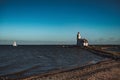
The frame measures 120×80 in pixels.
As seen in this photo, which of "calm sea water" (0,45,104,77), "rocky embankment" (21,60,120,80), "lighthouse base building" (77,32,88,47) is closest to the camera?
"rocky embankment" (21,60,120,80)

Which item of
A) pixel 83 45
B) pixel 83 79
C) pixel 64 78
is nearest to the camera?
pixel 83 79

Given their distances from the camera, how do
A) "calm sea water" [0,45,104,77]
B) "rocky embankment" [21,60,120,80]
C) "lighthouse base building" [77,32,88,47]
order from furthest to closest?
"lighthouse base building" [77,32,88,47]
"calm sea water" [0,45,104,77]
"rocky embankment" [21,60,120,80]

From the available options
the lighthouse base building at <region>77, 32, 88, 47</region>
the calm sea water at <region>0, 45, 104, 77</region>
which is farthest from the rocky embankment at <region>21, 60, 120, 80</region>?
the lighthouse base building at <region>77, 32, 88, 47</region>

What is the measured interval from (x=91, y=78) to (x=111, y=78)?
2236mm

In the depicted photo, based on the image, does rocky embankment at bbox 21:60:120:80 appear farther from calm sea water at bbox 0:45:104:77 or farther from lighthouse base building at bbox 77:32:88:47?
lighthouse base building at bbox 77:32:88:47

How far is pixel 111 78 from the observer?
18938mm

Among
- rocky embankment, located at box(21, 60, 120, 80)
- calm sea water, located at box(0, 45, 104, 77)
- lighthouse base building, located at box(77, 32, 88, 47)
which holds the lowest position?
calm sea water, located at box(0, 45, 104, 77)

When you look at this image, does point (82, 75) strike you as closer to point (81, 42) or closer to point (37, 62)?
point (37, 62)

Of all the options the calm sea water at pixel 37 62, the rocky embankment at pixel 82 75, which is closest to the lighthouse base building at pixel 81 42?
the calm sea water at pixel 37 62

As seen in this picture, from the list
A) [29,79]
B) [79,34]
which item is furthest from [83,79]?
[79,34]

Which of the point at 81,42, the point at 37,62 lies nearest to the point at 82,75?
the point at 37,62

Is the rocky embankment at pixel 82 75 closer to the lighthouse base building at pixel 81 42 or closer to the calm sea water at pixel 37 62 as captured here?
the calm sea water at pixel 37 62

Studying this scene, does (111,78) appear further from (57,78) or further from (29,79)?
(29,79)

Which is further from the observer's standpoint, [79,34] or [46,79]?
[79,34]
